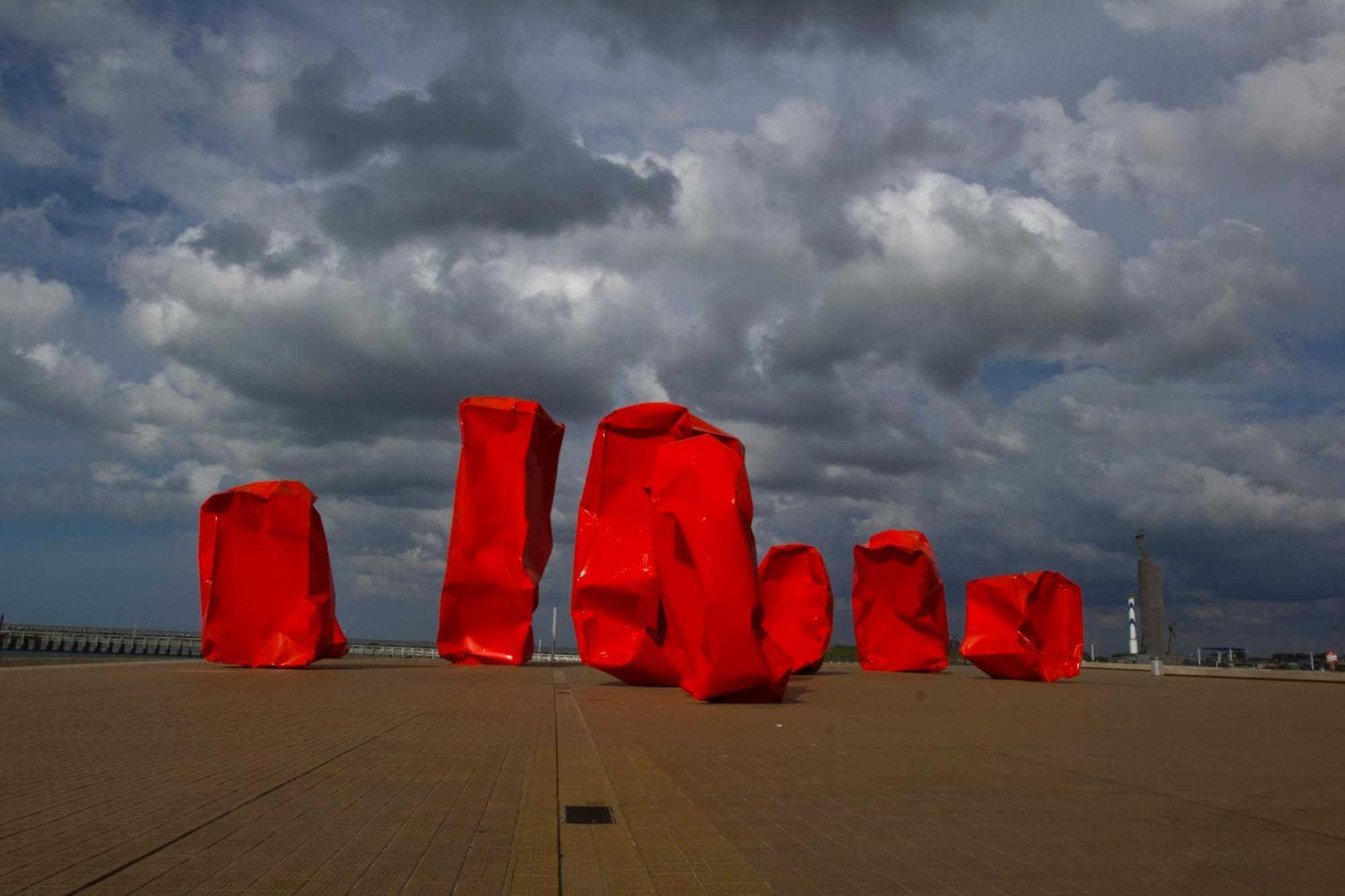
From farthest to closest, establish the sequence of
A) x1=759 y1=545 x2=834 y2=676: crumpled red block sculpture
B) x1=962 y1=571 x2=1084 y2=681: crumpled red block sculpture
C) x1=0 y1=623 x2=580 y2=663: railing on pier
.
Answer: x1=0 y1=623 x2=580 y2=663: railing on pier, x1=759 y1=545 x2=834 y2=676: crumpled red block sculpture, x1=962 y1=571 x2=1084 y2=681: crumpled red block sculpture

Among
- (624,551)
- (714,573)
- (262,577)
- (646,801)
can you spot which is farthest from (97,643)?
(646,801)

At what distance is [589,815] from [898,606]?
955 inches

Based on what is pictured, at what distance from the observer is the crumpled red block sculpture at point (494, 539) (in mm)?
25266

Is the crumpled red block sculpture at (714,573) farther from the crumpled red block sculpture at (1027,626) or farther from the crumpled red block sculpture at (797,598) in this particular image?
the crumpled red block sculpture at (797,598)

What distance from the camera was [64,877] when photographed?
451 centimetres

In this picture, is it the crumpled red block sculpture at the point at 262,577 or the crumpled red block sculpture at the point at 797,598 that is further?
the crumpled red block sculpture at the point at 797,598

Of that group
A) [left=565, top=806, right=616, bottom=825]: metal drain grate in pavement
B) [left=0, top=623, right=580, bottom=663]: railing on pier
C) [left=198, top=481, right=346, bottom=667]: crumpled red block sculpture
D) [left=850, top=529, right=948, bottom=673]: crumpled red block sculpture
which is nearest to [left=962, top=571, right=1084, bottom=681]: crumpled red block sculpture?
[left=850, top=529, right=948, bottom=673]: crumpled red block sculpture

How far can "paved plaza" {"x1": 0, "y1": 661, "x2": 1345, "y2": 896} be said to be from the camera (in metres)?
4.85

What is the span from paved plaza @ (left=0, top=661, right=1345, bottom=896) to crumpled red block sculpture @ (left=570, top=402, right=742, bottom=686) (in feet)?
16.9

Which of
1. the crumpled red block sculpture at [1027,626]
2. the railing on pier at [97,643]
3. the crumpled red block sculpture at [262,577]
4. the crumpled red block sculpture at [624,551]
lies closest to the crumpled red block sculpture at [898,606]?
the crumpled red block sculpture at [1027,626]

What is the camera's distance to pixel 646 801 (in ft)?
22.3

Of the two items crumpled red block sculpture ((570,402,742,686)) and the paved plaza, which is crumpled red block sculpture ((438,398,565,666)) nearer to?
crumpled red block sculpture ((570,402,742,686))

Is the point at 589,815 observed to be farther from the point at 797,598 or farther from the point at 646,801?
the point at 797,598

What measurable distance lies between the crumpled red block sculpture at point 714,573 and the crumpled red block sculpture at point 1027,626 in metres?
11.0
